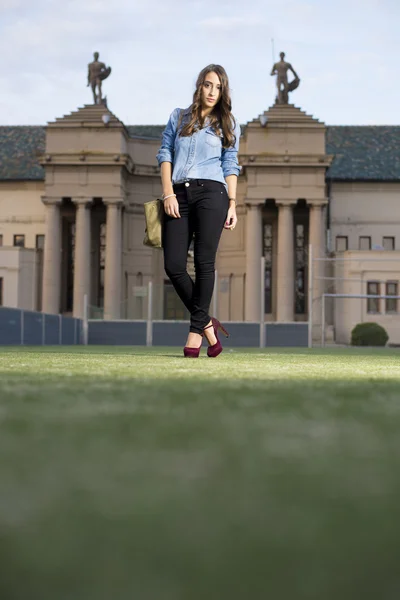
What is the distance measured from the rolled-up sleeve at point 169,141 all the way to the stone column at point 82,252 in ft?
143

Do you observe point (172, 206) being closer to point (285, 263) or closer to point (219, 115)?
point (219, 115)

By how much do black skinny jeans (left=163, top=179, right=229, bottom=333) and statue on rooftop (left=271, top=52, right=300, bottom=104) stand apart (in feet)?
157

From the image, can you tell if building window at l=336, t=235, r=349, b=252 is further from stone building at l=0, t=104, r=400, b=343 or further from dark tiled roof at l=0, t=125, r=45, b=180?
dark tiled roof at l=0, t=125, r=45, b=180

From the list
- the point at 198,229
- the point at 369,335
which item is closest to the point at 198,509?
the point at 198,229

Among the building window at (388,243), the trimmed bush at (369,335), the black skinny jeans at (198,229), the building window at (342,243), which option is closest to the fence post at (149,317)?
the trimmed bush at (369,335)

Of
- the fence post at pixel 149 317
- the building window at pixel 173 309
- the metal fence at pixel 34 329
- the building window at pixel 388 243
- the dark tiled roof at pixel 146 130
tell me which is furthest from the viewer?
the dark tiled roof at pixel 146 130

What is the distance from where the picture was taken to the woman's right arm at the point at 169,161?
7.42 metres

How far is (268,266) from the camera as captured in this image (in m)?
54.2

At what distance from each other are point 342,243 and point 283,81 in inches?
408

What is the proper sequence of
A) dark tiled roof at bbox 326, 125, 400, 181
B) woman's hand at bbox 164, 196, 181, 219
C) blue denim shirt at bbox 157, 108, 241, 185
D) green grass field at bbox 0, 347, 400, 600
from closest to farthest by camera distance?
1. green grass field at bbox 0, 347, 400, 600
2. woman's hand at bbox 164, 196, 181, 219
3. blue denim shirt at bbox 157, 108, 241, 185
4. dark tiled roof at bbox 326, 125, 400, 181

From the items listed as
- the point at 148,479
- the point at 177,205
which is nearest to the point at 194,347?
the point at 177,205

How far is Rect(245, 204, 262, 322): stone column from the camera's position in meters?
50.3

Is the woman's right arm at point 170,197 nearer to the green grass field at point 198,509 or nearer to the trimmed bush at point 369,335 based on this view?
the green grass field at point 198,509

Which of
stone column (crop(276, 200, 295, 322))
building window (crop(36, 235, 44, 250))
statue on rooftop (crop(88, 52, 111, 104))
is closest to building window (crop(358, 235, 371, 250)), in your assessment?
stone column (crop(276, 200, 295, 322))
